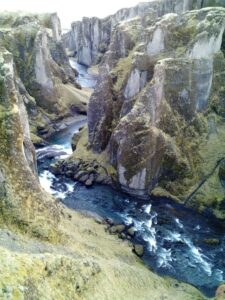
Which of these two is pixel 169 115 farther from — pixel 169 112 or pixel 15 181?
pixel 15 181

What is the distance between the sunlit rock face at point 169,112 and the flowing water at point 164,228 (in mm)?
3571

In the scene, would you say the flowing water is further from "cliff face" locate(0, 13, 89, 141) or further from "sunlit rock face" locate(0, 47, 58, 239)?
"cliff face" locate(0, 13, 89, 141)

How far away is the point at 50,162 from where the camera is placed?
276ft

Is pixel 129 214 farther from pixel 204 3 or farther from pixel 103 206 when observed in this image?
pixel 204 3

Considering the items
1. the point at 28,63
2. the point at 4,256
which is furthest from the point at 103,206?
the point at 28,63

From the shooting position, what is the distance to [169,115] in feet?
243

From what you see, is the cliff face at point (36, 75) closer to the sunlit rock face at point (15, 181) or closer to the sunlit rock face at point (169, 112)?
the sunlit rock face at point (169, 112)

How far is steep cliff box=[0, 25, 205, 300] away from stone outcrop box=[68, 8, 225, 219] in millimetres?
20893

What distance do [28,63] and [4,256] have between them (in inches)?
3174

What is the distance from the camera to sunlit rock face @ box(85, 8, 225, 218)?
71.2 meters

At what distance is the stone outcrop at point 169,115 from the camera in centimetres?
7119

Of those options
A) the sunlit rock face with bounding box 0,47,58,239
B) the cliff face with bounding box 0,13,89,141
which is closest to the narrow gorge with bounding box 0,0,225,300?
the sunlit rock face with bounding box 0,47,58,239

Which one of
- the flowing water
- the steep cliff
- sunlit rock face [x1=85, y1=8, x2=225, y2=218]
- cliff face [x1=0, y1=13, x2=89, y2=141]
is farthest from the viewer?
cliff face [x1=0, y1=13, x2=89, y2=141]

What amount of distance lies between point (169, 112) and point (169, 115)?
0.56 metres
